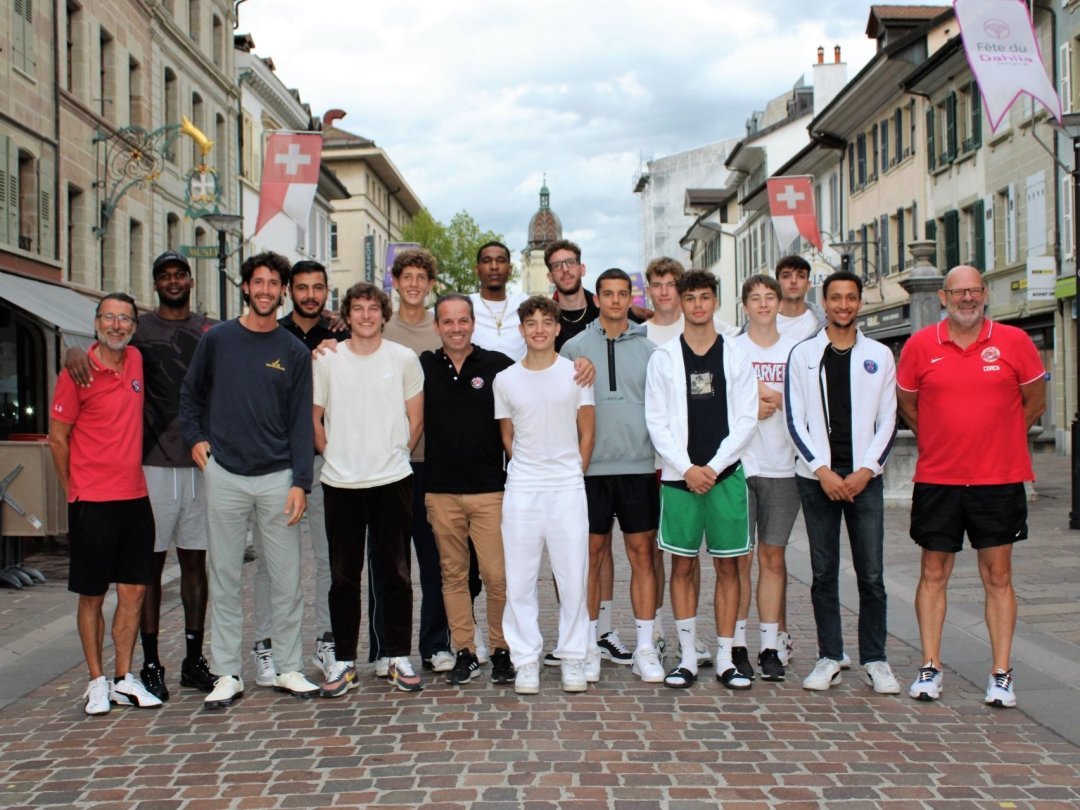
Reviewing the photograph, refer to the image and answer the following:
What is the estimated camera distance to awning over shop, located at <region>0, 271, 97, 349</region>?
1415 centimetres

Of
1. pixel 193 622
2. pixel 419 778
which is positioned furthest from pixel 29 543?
pixel 419 778

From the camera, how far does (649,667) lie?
21.7ft

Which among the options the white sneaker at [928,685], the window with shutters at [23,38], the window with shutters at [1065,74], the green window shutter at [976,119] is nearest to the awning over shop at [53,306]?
the window with shutters at [23,38]

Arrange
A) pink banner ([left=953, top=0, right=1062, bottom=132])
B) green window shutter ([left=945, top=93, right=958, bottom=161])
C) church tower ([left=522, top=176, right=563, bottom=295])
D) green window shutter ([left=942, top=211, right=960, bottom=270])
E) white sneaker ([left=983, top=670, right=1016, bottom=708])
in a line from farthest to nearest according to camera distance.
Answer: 1. church tower ([left=522, top=176, right=563, bottom=295])
2. green window shutter ([left=942, top=211, right=960, bottom=270])
3. green window shutter ([left=945, top=93, right=958, bottom=161])
4. pink banner ([left=953, top=0, right=1062, bottom=132])
5. white sneaker ([left=983, top=670, right=1016, bottom=708])

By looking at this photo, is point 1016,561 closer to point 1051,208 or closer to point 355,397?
point 355,397

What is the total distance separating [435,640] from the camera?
7.02 meters

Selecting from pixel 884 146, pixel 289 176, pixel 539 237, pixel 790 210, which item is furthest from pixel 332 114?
pixel 539 237

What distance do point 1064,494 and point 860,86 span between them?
72.4 ft

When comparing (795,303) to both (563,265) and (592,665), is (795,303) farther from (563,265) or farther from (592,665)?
(592,665)

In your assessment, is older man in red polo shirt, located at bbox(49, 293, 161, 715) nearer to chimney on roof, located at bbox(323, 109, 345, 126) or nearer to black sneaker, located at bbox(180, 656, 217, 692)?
black sneaker, located at bbox(180, 656, 217, 692)

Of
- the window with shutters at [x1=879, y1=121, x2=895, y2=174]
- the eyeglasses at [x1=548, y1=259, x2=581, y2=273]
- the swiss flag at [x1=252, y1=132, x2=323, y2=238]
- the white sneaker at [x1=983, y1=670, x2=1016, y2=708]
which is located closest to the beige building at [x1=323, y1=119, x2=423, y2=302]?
the window with shutters at [x1=879, y1=121, x2=895, y2=174]

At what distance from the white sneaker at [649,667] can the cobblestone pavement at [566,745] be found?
11cm

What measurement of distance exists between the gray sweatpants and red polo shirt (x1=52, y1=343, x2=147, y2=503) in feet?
1.42

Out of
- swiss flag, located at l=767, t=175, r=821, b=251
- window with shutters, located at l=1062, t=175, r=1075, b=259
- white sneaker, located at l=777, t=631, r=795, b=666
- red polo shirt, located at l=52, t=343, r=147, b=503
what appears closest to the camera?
red polo shirt, located at l=52, t=343, r=147, b=503
